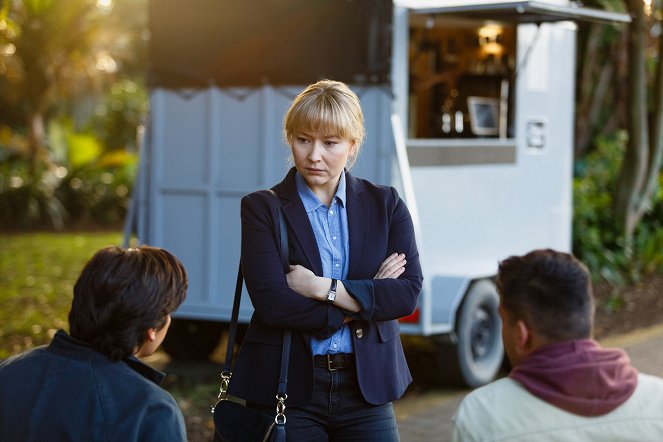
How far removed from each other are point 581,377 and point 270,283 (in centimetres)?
133

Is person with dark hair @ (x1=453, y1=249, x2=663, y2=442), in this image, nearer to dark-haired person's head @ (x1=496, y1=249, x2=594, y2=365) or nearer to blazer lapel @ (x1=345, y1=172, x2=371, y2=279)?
dark-haired person's head @ (x1=496, y1=249, x2=594, y2=365)

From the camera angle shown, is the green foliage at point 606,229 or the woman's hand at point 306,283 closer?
the woman's hand at point 306,283

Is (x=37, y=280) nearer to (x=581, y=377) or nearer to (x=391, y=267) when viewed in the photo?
(x=391, y=267)

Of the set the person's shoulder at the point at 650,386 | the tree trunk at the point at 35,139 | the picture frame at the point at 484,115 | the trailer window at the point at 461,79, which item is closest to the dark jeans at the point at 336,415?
the person's shoulder at the point at 650,386

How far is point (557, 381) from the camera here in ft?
8.28

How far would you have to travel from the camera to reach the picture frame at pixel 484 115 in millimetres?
9336

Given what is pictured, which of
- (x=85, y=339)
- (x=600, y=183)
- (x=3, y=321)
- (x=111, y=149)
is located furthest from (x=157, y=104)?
(x=111, y=149)

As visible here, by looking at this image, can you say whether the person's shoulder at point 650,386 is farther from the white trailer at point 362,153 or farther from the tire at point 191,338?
the tire at point 191,338

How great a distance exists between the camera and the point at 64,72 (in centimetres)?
2131

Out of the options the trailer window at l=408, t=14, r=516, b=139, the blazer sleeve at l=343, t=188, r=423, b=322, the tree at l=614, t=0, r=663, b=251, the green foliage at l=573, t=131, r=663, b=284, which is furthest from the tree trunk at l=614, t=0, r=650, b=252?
the blazer sleeve at l=343, t=188, r=423, b=322

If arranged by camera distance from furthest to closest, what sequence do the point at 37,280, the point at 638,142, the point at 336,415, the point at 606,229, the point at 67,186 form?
the point at 67,186 → the point at 37,280 → the point at 606,229 → the point at 638,142 → the point at 336,415

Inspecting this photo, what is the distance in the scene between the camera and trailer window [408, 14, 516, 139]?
30.8 ft

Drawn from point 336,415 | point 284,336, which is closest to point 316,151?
point 284,336

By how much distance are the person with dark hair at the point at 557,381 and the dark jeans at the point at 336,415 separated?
0.90 m
